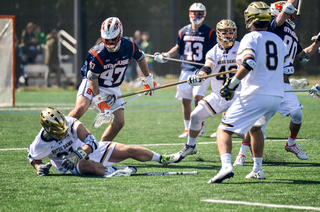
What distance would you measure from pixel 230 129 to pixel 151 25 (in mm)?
18982

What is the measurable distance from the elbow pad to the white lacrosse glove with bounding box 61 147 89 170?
1995mm

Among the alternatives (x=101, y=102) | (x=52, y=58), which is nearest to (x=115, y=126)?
(x=101, y=102)

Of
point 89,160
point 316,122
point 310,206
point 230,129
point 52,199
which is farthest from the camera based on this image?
point 316,122

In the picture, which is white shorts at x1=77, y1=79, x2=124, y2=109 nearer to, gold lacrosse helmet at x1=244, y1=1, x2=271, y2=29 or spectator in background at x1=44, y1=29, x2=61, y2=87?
gold lacrosse helmet at x1=244, y1=1, x2=271, y2=29

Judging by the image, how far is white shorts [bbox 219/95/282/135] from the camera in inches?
192

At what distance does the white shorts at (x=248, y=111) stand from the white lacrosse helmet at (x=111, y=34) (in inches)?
79.1

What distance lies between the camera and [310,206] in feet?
13.5

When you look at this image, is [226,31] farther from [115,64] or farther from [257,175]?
[257,175]

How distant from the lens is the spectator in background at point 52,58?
19547 millimetres

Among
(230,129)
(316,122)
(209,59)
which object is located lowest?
(316,122)

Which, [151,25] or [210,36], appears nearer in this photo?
[210,36]

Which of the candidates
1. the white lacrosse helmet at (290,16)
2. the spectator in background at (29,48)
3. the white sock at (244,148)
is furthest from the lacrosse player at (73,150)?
the spectator in background at (29,48)

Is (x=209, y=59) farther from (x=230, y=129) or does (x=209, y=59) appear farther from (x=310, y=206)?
(x=310, y=206)

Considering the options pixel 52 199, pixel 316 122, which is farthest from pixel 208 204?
pixel 316 122
